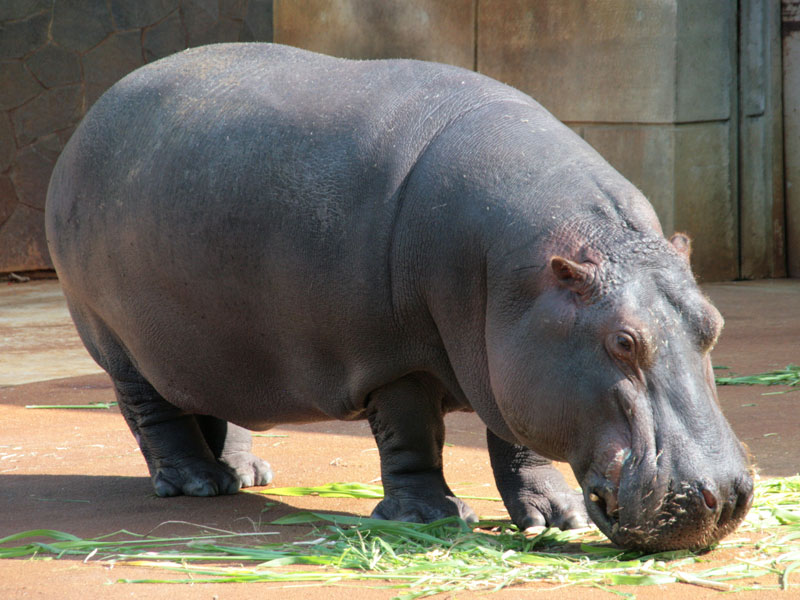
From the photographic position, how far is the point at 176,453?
4723mm

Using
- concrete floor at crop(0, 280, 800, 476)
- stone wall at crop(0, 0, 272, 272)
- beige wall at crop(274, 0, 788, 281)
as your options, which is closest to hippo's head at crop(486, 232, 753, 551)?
concrete floor at crop(0, 280, 800, 476)

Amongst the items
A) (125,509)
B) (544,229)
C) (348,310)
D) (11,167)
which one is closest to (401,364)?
(348,310)

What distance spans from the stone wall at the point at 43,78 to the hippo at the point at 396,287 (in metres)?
7.27

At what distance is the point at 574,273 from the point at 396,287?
2.18 feet

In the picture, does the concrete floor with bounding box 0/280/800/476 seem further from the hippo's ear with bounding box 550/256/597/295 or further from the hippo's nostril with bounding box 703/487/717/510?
the hippo's ear with bounding box 550/256/597/295

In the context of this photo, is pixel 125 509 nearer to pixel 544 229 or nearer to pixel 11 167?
pixel 544 229

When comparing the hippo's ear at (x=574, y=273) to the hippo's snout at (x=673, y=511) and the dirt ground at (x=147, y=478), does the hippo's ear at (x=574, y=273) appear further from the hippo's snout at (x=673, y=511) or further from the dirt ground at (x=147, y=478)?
the dirt ground at (x=147, y=478)

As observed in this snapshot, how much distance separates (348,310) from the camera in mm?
3705

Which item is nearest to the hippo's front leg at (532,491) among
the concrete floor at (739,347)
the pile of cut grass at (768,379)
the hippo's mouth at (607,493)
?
the hippo's mouth at (607,493)

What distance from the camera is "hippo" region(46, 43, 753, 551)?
3.11m

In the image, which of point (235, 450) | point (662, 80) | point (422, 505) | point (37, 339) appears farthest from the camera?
point (662, 80)

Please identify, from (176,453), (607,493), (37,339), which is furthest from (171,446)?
(37,339)

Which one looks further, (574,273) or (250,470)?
(250,470)

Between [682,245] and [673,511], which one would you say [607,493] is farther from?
[682,245]
